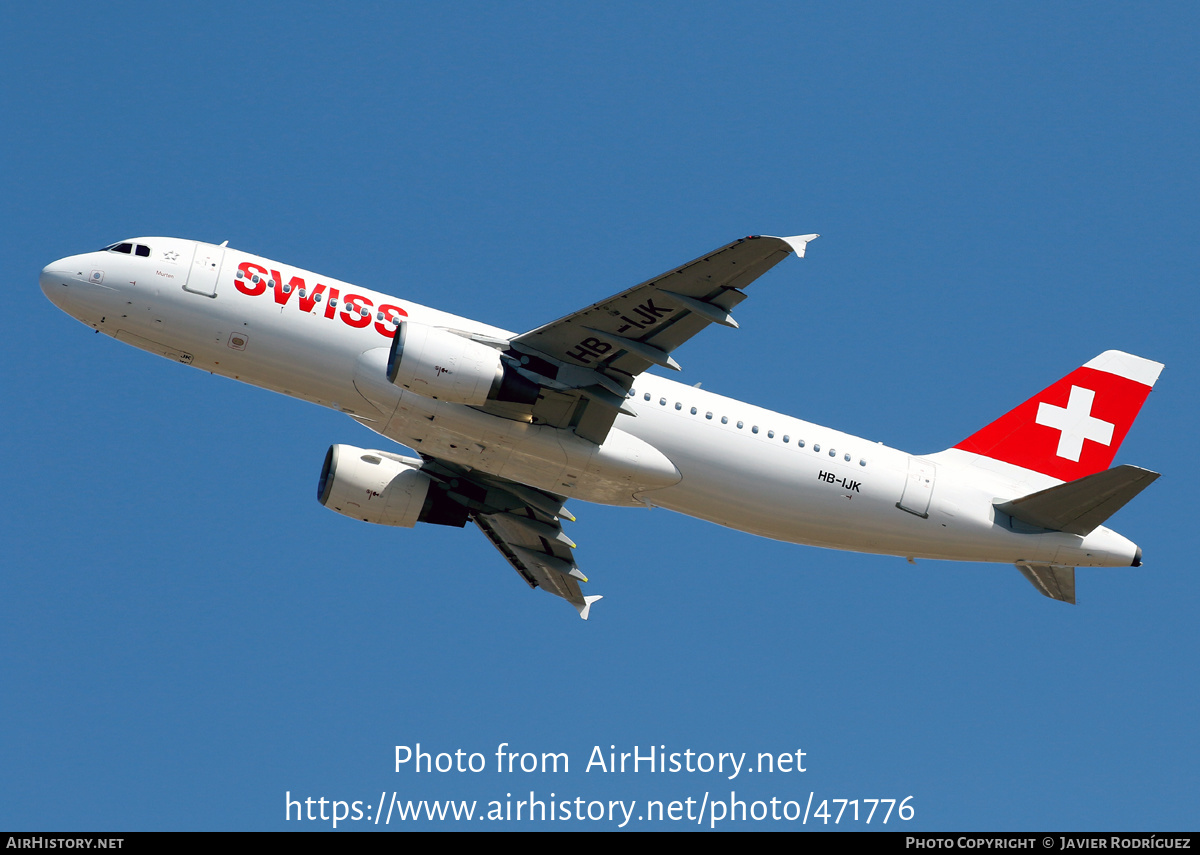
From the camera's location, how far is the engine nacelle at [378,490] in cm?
3669

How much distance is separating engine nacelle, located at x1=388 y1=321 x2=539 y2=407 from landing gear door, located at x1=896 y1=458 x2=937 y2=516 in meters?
11.5

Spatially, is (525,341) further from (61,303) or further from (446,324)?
(61,303)

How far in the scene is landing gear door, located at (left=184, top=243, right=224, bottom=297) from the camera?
1238 inches

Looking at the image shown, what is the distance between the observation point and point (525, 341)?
31.5 m

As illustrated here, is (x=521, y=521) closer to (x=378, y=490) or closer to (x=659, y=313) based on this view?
(x=378, y=490)

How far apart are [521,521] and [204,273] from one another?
12668 millimetres

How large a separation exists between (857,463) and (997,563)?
207 inches

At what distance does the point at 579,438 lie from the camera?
32.1m


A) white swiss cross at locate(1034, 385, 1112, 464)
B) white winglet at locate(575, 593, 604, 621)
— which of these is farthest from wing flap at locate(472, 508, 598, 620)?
white swiss cross at locate(1034, 385, 1112, 464)

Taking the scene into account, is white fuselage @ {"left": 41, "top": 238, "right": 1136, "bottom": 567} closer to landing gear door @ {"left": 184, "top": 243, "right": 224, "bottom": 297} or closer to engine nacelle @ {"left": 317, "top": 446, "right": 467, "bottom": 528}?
landing gear door @ {"left": 184, "top": 243, "right": 224, "bottom": 297}

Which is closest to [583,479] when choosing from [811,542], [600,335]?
[600,335]
